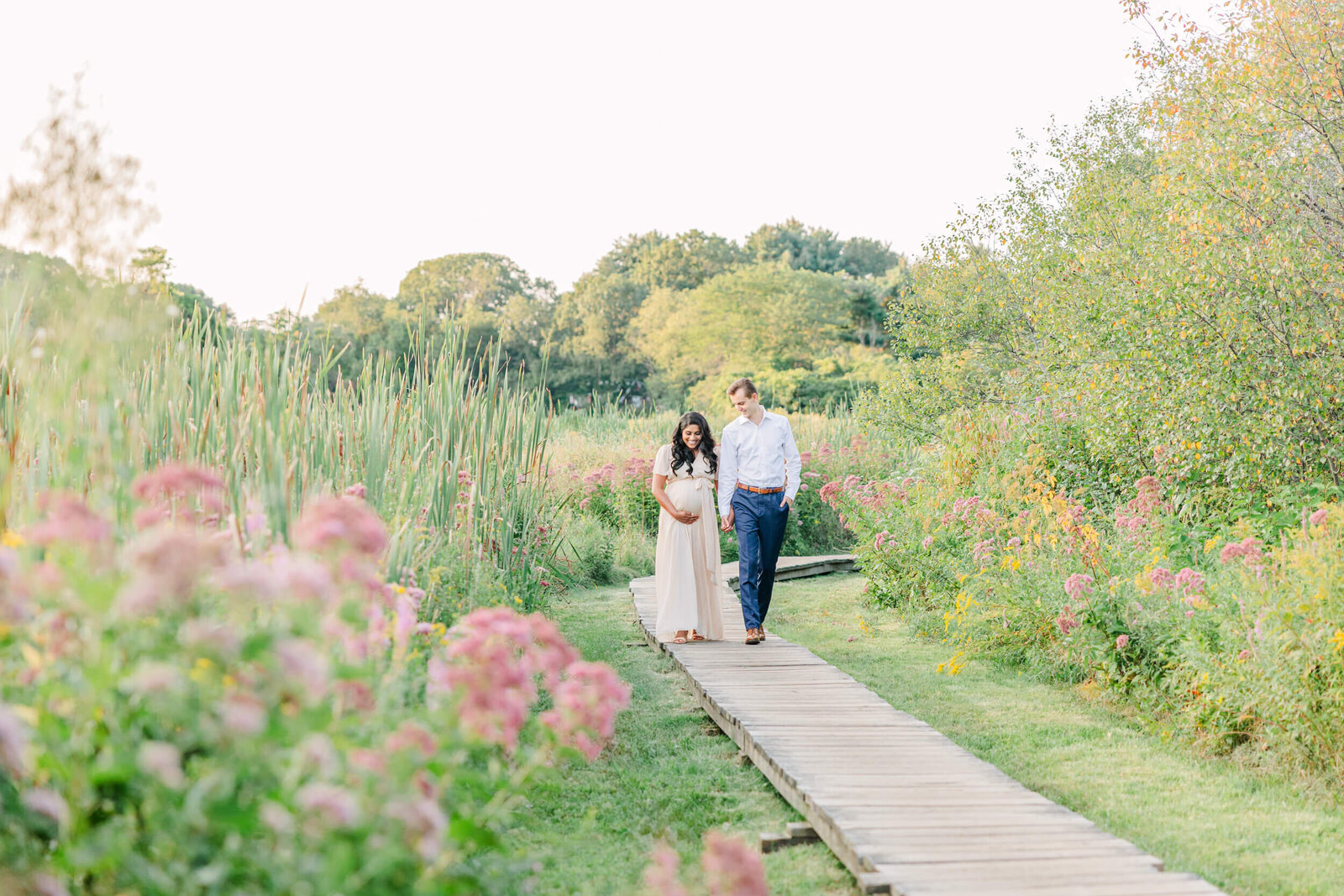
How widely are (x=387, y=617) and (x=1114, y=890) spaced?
85.1 inches

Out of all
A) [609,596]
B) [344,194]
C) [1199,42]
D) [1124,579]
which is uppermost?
[1199,42]

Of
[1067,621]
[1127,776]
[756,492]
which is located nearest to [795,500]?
[756,492]

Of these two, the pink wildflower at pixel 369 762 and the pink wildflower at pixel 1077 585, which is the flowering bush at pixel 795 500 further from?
the pink wildflower at pixel 369 762

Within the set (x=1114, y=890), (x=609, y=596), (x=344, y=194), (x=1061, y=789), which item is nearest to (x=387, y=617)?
(x=1114, y=890)

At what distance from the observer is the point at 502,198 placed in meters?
16.7

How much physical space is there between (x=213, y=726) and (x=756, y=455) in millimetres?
5120

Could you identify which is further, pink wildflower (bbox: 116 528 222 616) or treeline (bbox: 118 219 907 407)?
treeline (bbox: 118 219 907 407)

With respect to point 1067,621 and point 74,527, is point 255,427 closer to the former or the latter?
point 74,527

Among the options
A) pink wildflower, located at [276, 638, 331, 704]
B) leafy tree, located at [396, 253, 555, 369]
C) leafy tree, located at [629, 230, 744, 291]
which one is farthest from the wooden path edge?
leafy tree, located at [629, 230, 744, 291]

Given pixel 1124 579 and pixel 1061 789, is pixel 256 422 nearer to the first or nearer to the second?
pixel 1061 789

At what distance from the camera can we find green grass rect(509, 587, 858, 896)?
11.0 feet

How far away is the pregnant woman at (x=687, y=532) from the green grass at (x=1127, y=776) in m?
1.07

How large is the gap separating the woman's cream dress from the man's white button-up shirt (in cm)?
17

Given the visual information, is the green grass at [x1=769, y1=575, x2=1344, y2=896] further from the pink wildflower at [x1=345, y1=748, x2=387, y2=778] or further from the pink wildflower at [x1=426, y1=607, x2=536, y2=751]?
the pink wildflower at [x1=345, y1=748, x2=387, y2=778]
